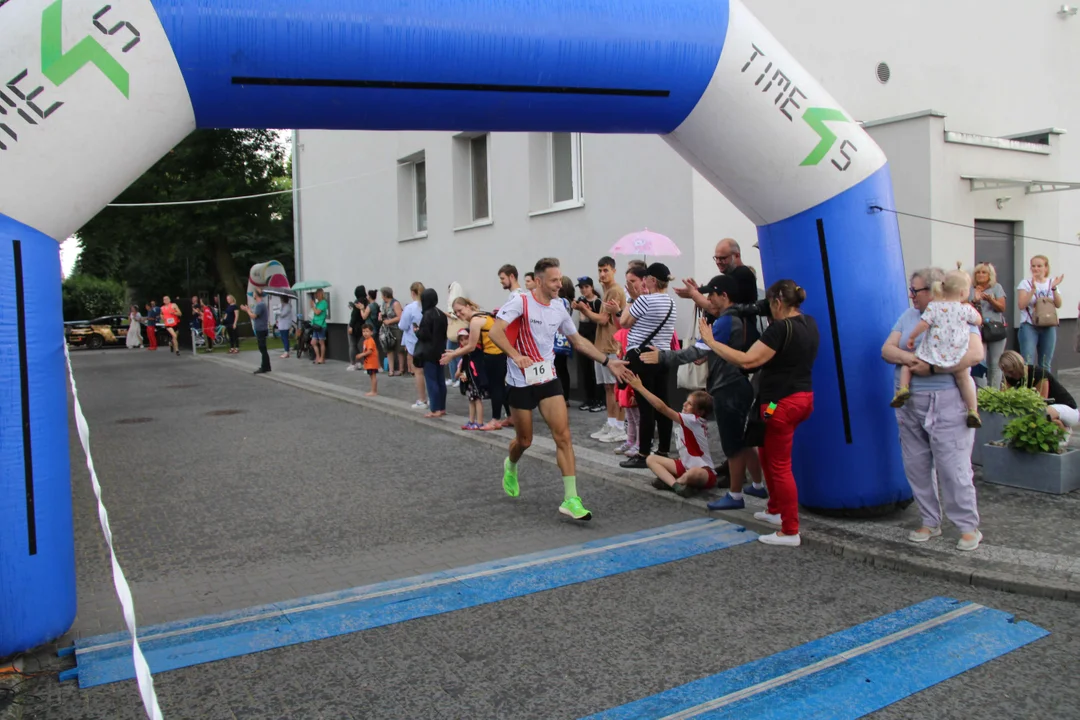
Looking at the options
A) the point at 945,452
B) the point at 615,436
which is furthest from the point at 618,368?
the point at 615,436

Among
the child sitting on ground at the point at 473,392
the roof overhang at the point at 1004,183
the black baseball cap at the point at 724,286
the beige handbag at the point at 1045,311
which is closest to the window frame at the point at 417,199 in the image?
the child sitting on ground at the point at 473,392

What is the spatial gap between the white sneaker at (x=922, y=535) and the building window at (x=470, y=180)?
1177 centimetres

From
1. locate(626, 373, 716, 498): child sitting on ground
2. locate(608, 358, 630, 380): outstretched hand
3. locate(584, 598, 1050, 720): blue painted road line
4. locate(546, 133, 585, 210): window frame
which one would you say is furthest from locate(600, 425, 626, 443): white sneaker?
locate(584, 598, 1050, 720): blue painted road line

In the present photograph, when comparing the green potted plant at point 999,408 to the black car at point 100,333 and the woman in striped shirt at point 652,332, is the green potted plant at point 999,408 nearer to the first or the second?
the woman in striped shirt at point 652,332

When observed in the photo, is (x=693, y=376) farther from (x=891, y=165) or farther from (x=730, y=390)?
(x=891, y=165)

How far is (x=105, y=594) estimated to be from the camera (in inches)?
200

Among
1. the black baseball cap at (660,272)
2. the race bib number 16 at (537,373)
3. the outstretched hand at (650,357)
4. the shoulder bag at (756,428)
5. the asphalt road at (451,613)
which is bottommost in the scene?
the asphalt road at (451,613)

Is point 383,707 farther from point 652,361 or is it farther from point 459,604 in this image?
point 652,361

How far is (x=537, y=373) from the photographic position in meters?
6.49

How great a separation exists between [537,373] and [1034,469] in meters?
3.92

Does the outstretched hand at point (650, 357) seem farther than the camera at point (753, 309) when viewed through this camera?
Yes

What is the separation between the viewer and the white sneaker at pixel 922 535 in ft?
17.9

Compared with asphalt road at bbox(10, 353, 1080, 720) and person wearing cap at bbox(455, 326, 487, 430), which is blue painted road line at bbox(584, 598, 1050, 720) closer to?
asphalt road at bbox(10, 353, 1080, 720)

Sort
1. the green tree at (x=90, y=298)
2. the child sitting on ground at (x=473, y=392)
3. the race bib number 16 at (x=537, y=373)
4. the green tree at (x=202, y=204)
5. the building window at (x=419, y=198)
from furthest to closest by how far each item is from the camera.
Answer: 1. the green tree at (x=90, y=298)
2. the green tree at (x=202, y=204)
3. the building window at (x=419, y=198)
4. the child sitting on ground at (x=473, y=392)
5. the race bib number 16 at (x=537, y=373)
